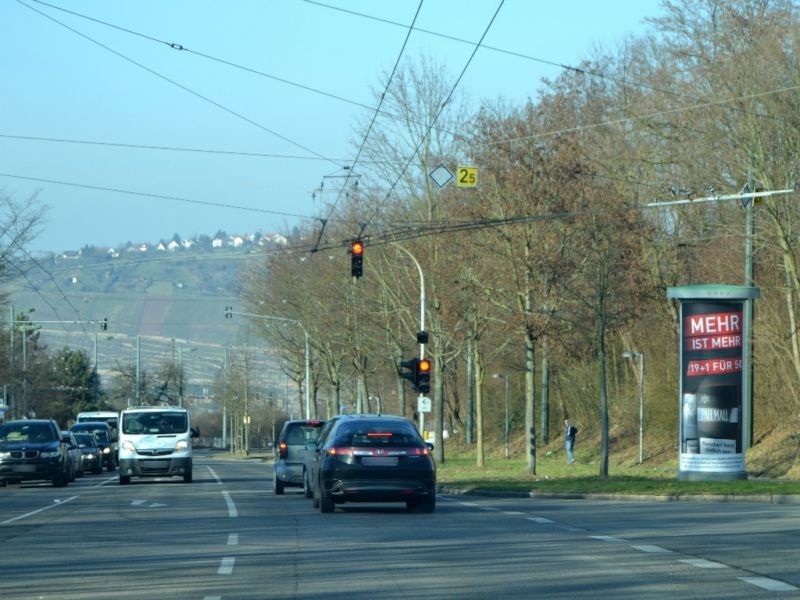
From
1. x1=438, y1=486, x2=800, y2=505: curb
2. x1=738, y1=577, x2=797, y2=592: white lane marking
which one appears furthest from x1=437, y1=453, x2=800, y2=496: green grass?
x1=738, y1=577, x2=797, y2=592: white lane marking

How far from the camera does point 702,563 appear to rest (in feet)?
44.6

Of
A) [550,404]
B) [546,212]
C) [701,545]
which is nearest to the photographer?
[701,545]

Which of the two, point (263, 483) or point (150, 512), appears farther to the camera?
point (263, 483)

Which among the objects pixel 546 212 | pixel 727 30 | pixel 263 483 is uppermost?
pixel 727 30

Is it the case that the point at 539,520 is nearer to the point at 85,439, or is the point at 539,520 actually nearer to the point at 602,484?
the point at 602,484

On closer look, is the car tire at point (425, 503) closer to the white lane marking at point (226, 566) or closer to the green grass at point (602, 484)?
the green grass at point (602, 484)

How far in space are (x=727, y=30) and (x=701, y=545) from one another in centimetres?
2603

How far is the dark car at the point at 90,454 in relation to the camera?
50531 millimetres

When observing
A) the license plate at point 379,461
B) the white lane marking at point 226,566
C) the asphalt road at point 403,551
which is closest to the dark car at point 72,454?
the asphalt road at point 403,551

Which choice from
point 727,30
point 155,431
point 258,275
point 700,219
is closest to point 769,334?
point 700,219

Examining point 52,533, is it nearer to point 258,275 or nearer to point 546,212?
point 546,212

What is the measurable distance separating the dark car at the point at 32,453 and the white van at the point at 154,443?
161 cm

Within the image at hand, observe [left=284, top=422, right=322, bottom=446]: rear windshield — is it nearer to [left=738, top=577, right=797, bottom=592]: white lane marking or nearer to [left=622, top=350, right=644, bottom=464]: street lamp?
[left=622, top=350, right=644, bottom=464]: street lamp

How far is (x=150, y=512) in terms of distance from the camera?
2327 cm
